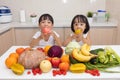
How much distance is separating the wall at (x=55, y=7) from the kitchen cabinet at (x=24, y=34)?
0.39 meters

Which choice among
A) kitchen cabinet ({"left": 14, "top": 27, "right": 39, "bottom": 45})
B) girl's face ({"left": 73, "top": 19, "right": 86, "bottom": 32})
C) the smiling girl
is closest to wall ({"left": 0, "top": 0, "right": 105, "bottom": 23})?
kitchen cabinet ({"left": 14, "top": 27, "right": 39, "bottom": 45})

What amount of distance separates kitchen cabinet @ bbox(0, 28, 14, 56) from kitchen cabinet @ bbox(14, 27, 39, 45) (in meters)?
0.07

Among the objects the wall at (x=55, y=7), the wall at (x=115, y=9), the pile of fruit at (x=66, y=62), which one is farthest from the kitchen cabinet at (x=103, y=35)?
the pile of fruit at (x=66, y=62)

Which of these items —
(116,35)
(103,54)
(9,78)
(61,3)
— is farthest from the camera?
(61,3)

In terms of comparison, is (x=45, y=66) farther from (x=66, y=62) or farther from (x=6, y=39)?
(x=6, y=39)

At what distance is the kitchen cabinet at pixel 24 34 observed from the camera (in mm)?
2438

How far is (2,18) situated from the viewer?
2432 millimetres

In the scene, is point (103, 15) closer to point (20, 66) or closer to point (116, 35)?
point (116, 35)

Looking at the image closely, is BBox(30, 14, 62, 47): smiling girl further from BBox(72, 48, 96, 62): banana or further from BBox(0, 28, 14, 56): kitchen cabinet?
BBox(72, 48, 96, 62): banana

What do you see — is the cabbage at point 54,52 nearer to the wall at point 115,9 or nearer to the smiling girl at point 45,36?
the smiling girl at point 45,36

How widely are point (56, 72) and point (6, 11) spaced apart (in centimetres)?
175

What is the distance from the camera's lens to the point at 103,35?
7.95 ft

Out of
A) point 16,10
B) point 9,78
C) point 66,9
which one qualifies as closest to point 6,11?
point 16,10

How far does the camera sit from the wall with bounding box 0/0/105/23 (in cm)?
272
